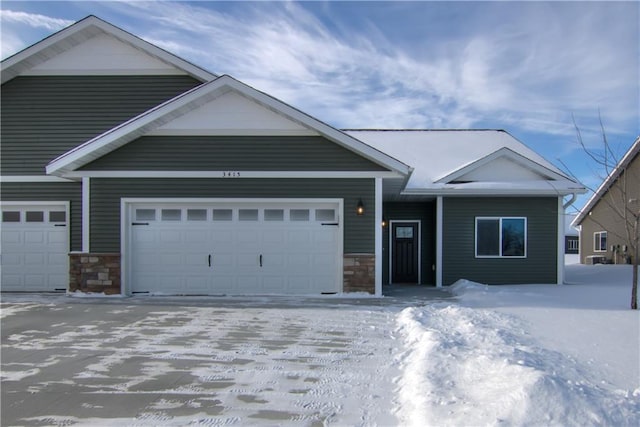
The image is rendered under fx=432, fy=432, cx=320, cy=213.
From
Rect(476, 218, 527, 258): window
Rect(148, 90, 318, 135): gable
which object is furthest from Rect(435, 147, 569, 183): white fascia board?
Rect(148, 90, 318, 135): gable

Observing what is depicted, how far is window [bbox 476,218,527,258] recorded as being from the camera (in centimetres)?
1265

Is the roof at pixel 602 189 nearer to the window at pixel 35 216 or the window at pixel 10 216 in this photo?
the window at pixel 35 216

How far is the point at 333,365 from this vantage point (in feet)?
16.4

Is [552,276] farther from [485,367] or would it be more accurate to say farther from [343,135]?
[485,367]

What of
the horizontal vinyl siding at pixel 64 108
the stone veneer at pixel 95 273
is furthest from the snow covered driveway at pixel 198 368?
the horizontal vinyl siding at pixel 64 108

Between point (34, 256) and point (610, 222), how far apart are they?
2375 cm

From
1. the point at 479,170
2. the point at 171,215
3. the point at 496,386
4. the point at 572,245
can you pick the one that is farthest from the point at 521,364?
the point at 572,245

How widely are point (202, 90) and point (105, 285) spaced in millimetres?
5137

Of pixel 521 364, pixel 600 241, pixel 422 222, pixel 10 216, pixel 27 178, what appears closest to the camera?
pixel 521 364

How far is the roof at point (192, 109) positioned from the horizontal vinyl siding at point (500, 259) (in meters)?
3.67

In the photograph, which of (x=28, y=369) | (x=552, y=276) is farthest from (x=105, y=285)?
(x=552, y=276)

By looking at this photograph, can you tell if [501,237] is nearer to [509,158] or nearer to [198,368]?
[509,158]

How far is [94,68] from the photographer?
11828 mm

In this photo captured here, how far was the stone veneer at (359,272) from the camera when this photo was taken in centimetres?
1013
